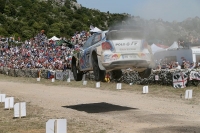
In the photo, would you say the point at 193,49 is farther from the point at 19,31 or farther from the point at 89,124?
the point at 19,31

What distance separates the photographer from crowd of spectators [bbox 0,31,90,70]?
46875 millimetres

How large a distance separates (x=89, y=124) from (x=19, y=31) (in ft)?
261

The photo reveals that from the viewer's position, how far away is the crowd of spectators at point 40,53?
46875 millimetres

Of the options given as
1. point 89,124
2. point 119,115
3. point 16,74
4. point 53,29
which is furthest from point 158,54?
point 53,29

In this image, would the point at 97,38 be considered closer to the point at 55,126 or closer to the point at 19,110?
the point at 19,110

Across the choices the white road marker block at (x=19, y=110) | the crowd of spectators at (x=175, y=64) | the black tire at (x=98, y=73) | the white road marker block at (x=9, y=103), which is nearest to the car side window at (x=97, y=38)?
the black tire at (x=98, y=73)

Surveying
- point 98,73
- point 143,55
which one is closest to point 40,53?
point 98,73

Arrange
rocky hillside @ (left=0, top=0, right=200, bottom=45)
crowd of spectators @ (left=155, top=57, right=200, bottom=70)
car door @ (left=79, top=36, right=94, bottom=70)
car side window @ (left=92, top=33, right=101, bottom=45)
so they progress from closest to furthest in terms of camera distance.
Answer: car side window @ (left=92, top=33, right=101, bottom=45) < car door @ (left=79, top=36, right=94, bottom=70) < crowd of spectators @ (left=155, top=57, right=200, bottom=70) < rocky hillside @ (left=0, top=0, right=200, bottom=45)

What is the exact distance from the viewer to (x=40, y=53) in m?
53.5

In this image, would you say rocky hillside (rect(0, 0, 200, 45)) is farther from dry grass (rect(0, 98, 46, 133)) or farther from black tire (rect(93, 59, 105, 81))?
black tire (rect(93, 59, 105, 81))

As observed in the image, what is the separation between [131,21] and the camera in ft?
43.3

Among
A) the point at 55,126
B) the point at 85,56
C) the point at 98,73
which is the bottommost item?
the point at 55,126

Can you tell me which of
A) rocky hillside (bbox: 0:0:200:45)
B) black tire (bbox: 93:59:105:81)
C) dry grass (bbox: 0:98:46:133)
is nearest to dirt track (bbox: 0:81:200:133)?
dry grass (bbox: 0:98:46:133)

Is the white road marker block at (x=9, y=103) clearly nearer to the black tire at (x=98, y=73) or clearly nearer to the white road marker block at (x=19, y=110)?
the white road marker block at (x=19, y=110)
